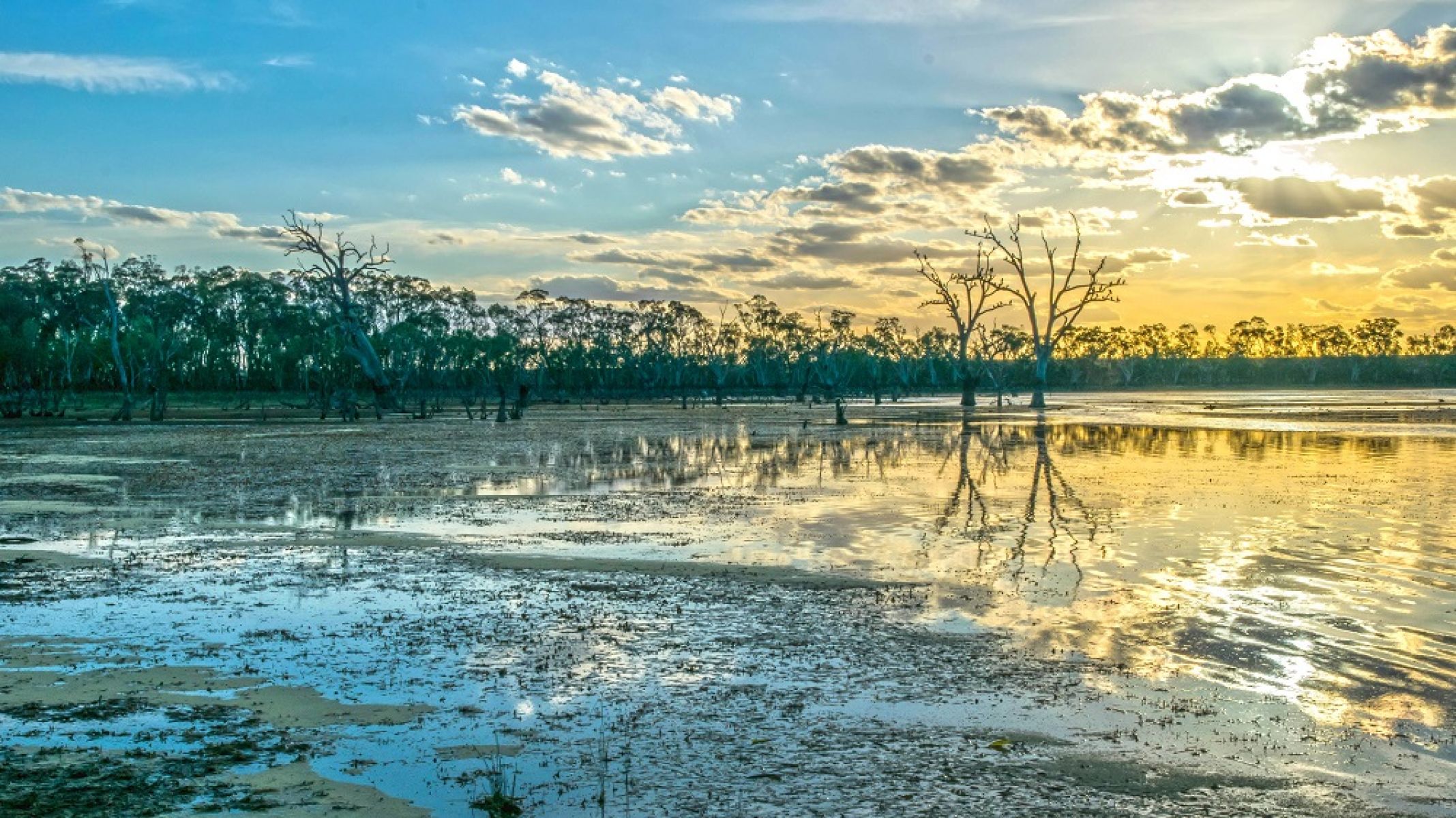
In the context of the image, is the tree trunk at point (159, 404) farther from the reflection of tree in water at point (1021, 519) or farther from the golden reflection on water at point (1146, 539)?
the reflection of tree in water at point (1021, 519)

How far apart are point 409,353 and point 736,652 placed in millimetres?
92203

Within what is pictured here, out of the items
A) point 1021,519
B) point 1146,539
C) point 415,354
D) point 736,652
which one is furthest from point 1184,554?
point 415,354

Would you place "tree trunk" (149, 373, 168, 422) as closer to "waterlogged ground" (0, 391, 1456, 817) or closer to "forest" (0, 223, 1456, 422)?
"forest" (0, 223, 1456, 422)

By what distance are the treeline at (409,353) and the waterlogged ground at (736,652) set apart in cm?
3759

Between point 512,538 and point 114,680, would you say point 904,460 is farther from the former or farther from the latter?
point 114,680

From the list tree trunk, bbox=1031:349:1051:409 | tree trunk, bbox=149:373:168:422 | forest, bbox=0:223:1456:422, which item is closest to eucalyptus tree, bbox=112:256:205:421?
forest, bbox=0:223:1456:422

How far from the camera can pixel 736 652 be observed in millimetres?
8594

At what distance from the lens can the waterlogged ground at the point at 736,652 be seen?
5.89 m

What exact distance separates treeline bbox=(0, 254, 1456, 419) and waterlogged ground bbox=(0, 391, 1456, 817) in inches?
1480

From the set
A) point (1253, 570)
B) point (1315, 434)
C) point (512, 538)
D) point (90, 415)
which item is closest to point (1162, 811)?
point (1253, 570)

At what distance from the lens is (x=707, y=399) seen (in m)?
105

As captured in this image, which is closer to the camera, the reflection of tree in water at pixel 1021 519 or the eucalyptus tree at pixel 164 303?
the reflection of tree in water at pixel 1021 519

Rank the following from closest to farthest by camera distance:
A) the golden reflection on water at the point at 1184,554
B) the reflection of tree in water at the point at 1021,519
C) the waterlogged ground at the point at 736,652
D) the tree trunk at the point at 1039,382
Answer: the waterlogged ground at the point at 736,652, the golden reflection on water at the point at 1184,554, the reflection of tree in water at the point at 1021,519, the tree trunk at the point at 1039,382

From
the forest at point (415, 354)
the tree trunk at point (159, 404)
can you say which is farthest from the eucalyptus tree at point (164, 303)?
the tree trunk at point (159, 404)
